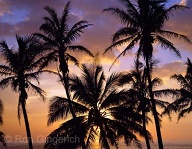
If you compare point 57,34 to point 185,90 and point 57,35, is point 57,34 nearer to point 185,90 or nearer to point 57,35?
point 57,35

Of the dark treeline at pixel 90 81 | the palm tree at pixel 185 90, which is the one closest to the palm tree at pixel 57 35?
the dark treeline at pixel 90 81

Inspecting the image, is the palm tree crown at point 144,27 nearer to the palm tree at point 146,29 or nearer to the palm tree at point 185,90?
the palm tree at point 146,29

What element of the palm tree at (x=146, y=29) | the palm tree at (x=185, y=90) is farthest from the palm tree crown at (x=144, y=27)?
the palm tree at (x=185, y=90)

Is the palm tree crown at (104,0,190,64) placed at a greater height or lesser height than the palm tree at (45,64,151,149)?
greater

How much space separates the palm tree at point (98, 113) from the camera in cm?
2538

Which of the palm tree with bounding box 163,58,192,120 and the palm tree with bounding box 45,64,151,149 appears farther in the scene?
the palm tree with bounding box 163,58,192,120

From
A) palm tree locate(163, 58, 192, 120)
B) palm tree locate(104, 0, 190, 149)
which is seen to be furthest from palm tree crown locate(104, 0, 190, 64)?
palm tree locate(163, 58, 192, 120)

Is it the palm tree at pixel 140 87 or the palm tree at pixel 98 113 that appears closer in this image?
the palm tree at pixel 98 113

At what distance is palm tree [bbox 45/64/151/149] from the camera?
999 inches

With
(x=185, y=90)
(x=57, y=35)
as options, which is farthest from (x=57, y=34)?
(x=185, y=90)

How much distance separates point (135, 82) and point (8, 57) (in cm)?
1167

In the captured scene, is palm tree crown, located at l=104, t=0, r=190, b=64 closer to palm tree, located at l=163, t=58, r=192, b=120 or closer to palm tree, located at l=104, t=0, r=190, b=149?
palm tree, located at l=104, t=0, r=190, b=149

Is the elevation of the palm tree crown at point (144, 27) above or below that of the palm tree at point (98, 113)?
above

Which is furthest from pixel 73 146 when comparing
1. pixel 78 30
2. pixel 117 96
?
pixel 78 30
